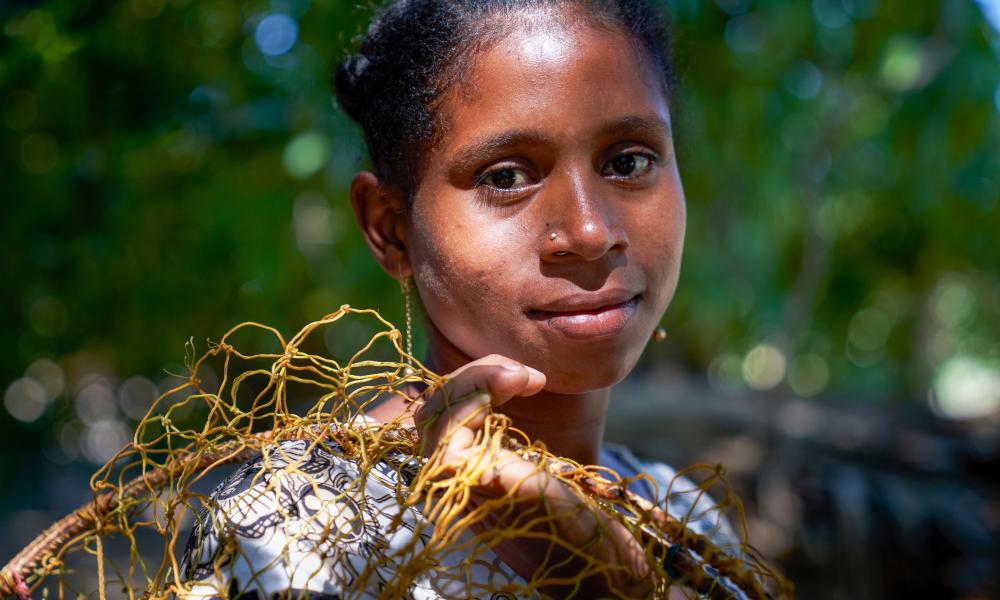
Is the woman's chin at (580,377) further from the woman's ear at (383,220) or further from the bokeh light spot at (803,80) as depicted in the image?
the bokeh light spot at (803,80)

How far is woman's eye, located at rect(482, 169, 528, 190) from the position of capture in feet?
4.70

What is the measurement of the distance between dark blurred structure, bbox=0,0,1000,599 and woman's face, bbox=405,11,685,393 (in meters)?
1.56

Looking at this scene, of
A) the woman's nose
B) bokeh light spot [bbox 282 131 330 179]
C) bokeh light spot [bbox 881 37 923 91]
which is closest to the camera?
the woman's nose

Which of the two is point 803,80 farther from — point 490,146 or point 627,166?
point 490,146

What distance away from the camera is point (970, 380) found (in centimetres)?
1408

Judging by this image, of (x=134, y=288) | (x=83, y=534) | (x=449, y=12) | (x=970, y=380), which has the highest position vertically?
(x=449, y=12)

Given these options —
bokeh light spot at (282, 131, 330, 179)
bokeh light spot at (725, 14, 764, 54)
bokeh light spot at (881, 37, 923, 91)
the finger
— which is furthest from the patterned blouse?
bokeh light spot at (725, 14, 764, 54)

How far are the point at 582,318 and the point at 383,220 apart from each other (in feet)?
1.49

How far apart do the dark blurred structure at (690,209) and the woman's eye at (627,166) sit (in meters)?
1.56

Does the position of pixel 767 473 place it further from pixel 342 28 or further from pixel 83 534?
pixel 83 534

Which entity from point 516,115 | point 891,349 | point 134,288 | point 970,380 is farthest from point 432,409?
point 970,380

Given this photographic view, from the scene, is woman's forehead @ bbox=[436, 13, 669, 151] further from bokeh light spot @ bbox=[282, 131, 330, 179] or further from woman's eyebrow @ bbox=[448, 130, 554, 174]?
bokeh light spot @ bbox=[282, 131, 330, 179]

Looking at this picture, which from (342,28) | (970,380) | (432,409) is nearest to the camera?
(432,409)

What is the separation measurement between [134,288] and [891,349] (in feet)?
26.1
